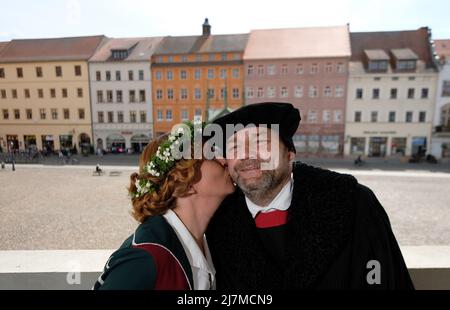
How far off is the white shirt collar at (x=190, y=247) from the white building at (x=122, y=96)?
3137 cm

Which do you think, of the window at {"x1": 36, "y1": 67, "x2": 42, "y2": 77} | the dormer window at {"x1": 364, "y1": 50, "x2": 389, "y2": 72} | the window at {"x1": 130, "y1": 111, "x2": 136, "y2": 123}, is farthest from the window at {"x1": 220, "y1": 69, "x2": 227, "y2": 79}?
the window at {"x1": 36, "y1": 67, "x2": 42, "y2": 77}

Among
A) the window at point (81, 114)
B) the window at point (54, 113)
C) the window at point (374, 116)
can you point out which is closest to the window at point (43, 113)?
the window at point (54, 113)

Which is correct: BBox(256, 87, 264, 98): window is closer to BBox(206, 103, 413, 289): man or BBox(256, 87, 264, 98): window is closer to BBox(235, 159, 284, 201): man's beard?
BBox(206, 103, 413, 289): man

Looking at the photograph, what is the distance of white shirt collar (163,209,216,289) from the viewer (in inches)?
63.9

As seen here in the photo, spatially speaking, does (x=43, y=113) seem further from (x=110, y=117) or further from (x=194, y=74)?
(x=194, y=74)

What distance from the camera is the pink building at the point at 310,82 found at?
29016mm

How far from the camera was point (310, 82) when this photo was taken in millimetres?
29594

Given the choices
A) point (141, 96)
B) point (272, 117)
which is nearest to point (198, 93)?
point (141, 96)

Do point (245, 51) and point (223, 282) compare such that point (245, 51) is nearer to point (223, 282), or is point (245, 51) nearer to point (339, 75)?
point (339, 75)

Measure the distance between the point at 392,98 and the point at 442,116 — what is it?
4.35 metres

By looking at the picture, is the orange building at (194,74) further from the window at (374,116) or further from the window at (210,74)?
the window at (374,116)

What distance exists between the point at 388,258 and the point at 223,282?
88 cm

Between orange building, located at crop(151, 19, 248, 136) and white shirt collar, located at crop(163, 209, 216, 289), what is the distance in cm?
2871
